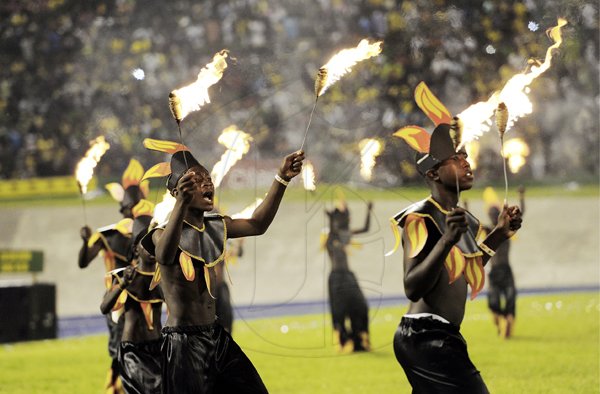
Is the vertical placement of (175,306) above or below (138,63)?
below

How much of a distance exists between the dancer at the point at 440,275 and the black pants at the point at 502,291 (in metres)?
7.10

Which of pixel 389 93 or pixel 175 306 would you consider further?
pixel 389 93

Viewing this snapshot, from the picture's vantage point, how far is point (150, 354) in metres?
6.55

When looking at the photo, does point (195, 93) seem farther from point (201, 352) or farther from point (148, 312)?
point (148, 312)

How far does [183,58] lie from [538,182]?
6.01m

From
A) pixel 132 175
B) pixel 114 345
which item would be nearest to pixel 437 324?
pixel 132 175

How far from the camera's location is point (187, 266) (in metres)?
5.19

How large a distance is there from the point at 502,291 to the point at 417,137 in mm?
7335

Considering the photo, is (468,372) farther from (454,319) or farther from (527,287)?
(527,287)

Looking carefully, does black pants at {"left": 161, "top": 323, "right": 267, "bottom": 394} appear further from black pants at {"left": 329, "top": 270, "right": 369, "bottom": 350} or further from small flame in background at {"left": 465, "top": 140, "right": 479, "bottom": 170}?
black pants at {"left": 329, "top": 270, "right": 369, "bottom": 350}

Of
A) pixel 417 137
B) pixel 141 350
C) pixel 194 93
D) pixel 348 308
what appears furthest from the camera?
pixel 348 308

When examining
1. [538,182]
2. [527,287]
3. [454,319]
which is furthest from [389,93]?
[454,319]

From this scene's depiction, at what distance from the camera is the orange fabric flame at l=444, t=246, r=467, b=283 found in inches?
202

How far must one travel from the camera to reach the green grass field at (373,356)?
9734 millimetres
